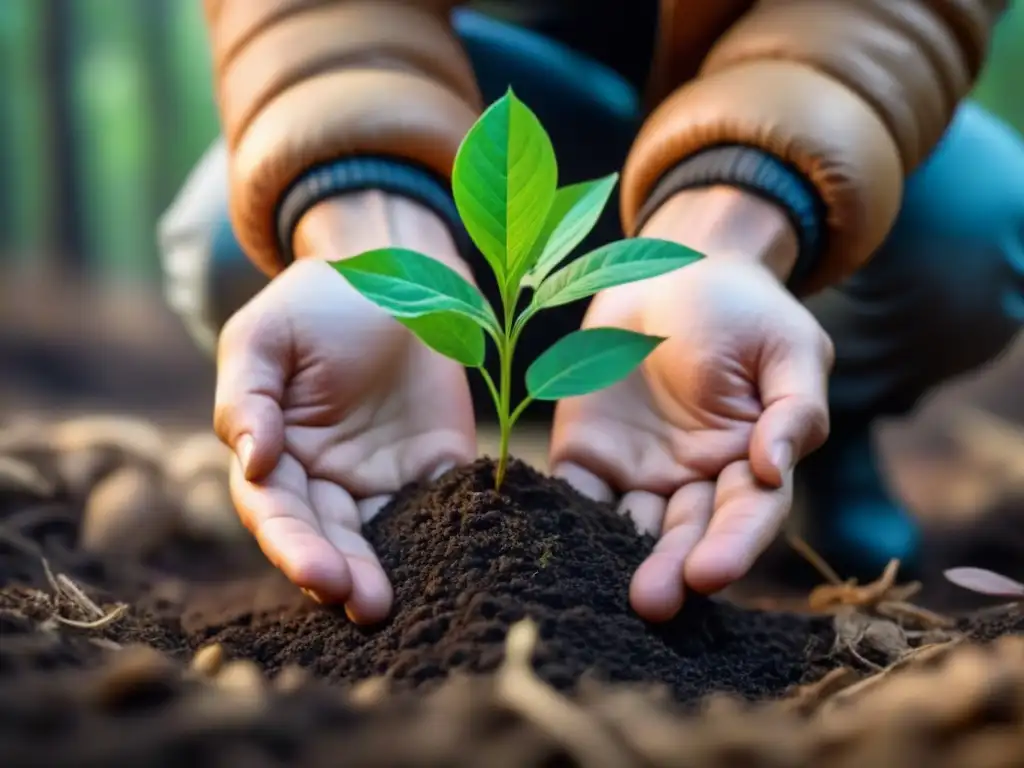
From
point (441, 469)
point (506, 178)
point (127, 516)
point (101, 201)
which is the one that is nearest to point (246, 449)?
point (441, 469)

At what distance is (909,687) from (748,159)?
0.57 meters

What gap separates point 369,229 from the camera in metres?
0.91

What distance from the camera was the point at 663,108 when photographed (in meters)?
1.00

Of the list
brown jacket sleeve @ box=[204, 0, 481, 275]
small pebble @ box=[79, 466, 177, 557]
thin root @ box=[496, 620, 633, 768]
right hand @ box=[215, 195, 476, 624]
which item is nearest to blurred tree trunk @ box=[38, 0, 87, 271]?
small pebble @ box=[79, 466, 177, 557]

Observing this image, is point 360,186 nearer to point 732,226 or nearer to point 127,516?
point 732,226

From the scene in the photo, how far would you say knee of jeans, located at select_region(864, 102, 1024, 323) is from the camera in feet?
4.13

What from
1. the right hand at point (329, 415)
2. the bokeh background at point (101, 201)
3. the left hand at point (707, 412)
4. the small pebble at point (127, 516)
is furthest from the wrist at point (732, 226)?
the bokeh background at point (101, 201)

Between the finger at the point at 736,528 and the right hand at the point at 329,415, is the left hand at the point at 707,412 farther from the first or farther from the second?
the right hand at the point at 329,415

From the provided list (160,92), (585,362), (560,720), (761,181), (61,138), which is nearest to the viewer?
(560,720)

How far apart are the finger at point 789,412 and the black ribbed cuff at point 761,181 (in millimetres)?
172

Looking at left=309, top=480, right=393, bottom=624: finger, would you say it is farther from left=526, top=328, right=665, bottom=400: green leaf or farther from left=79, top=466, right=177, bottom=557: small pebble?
left=79, top=466, right=177, bottom=557: small pebble

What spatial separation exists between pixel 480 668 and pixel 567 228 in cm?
29

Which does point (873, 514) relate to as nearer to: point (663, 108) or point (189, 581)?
point (663, 108)

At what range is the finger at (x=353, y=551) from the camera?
65 centimetres
